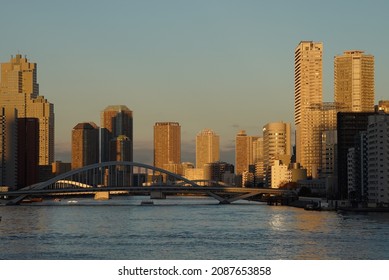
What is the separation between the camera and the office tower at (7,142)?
19388 cm

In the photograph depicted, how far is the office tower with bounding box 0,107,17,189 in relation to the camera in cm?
19388

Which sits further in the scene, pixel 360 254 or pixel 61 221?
pixel 61 221

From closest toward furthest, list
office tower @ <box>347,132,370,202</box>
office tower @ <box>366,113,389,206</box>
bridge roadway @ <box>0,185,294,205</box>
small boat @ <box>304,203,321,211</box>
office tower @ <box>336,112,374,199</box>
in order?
office tower @ <box>366,113,389,206</box> → small boat @ <box>304,203,321,211</box> → bridge roadway @ <box>0,185,294,205</box> → office tower @ <box>347,132,370,202</box> → office tower @ <box>336,112,374,199</box>

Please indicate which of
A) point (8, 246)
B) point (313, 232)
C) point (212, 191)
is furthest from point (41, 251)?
point (212, 191)

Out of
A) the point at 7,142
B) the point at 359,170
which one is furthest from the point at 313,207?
the point at 7,142

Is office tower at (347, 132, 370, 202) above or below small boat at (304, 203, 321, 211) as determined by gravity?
above

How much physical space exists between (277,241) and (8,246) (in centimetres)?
1566

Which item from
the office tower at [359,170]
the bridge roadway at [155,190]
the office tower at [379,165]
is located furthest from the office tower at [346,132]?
the office tower at [379,165]

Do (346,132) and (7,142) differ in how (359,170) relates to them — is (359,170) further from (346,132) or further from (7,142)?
(7,142)

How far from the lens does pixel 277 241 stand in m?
53.2

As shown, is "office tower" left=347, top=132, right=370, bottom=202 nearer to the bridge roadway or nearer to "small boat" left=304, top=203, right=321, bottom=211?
"small boat" left=304, top=203, right=321, bottom=211

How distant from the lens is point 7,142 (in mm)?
196250

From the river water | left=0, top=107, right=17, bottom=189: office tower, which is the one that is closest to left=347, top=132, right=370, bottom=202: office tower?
the river water

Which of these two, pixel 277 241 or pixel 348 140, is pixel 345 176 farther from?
pixel 277 241
